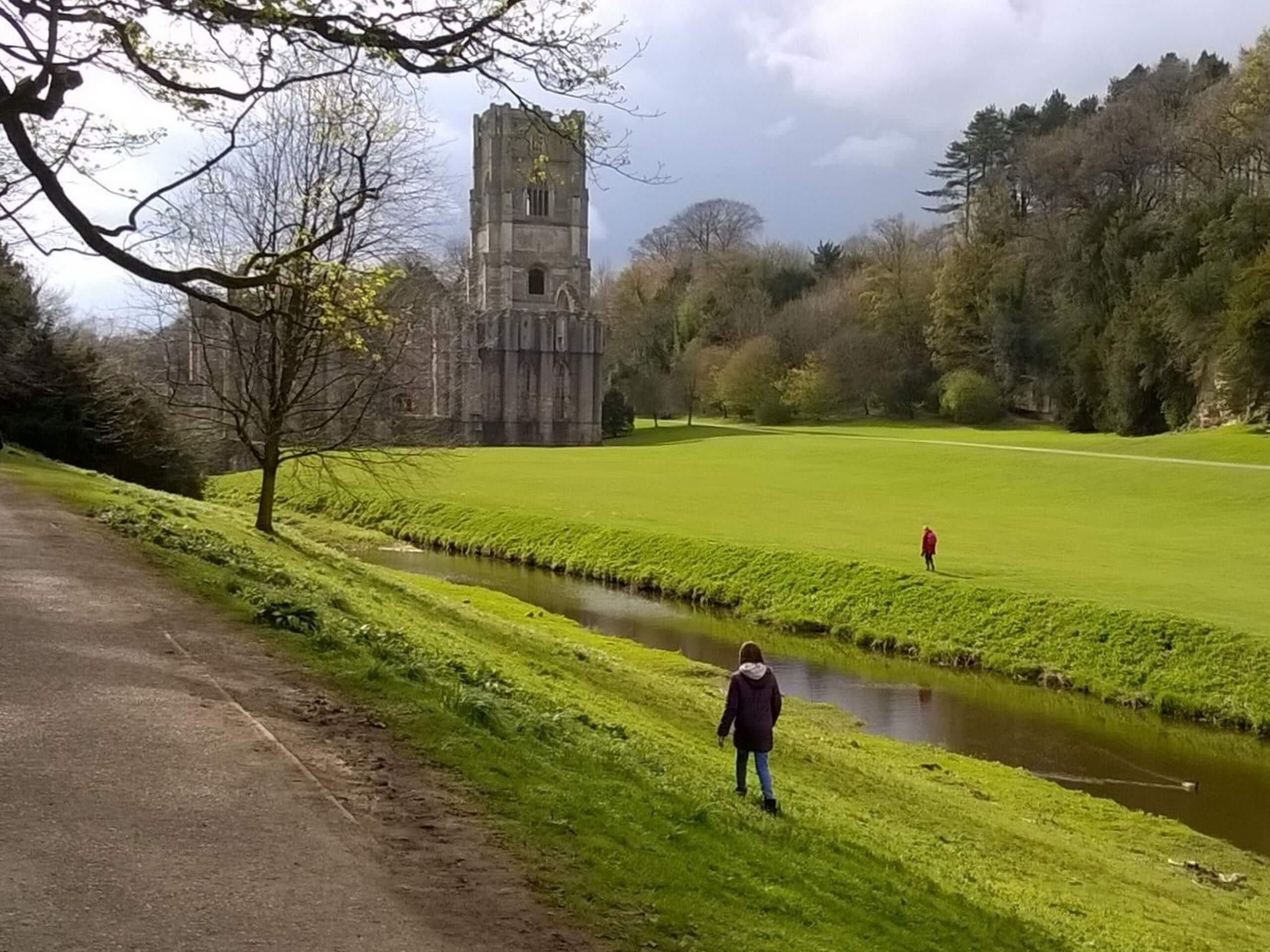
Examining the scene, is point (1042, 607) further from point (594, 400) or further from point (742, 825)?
point (594, 400)

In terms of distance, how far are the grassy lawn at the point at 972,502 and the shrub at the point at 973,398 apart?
10576 mm

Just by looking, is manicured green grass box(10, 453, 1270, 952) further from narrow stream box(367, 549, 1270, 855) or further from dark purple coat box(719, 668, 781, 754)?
narrow stream box(367, 549, 1270, 855)

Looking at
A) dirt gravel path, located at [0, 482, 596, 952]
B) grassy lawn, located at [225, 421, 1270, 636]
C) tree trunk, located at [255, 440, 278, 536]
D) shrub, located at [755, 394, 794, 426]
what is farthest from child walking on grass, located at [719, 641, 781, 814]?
shrub, located at [755, 394, 794, 426]

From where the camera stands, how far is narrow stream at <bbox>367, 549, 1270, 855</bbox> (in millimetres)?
19125

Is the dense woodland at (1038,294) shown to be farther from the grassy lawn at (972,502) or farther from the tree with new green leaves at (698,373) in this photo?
the grassy lawn at (972,502)

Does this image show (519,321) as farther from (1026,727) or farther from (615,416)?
(1026,727)

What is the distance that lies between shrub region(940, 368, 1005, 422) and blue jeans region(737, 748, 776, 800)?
83.0 metres

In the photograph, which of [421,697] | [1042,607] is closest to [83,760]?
[421,697]

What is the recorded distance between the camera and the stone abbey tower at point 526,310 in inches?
3952

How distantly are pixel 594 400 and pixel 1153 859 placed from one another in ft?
291

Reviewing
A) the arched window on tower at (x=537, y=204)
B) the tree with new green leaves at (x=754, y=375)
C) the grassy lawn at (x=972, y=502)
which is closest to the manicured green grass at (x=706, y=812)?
the grassy lawn at (x=972, y=502)

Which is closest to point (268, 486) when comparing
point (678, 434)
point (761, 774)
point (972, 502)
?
point (761, 774)

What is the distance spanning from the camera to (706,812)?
9805 millimetres

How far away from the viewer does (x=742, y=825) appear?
394 inches
